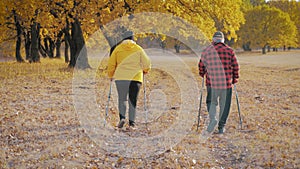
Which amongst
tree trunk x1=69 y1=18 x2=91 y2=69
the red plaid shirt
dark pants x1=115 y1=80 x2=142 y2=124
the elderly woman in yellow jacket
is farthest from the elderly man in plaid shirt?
tree trunk x1=69 y1=18 x2=91 y2=69

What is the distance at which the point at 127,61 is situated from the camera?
7.14 m

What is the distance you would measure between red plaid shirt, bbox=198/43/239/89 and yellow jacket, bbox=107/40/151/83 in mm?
1288

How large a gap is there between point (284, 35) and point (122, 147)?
201 ft

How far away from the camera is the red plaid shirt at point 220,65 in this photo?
275 inches

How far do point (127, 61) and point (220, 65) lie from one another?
1912 mm

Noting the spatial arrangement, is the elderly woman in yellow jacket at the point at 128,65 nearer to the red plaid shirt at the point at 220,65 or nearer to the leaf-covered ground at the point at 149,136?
the leaf-covered ground at the point at 149,136

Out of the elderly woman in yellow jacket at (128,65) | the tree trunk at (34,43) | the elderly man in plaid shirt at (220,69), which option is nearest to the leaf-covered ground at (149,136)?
the elderly man in plaid shirt at (220,69)

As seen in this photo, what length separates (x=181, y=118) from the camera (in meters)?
8.78

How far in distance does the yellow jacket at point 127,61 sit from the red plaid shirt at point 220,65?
4.23ft

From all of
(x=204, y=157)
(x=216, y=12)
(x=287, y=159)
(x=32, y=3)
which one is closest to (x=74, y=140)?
(x=204, y=157)

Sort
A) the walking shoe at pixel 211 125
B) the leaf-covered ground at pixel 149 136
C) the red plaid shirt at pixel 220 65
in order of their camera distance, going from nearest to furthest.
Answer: the leaf-covered ground at pixel 149 136, the red plaid shirt at pixel 220 65, the walking shoe at pixel 211 125

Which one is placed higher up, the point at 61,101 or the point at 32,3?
the point at 32,3

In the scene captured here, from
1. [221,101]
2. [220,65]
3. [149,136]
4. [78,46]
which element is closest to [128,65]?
[149,136]

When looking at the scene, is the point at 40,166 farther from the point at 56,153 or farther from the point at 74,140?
the point at 74,140
